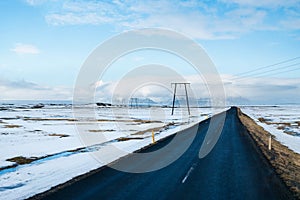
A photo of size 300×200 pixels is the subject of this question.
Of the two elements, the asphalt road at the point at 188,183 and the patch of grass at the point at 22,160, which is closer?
the asphalt road at the point at 188,183

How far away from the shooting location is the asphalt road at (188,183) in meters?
8.65

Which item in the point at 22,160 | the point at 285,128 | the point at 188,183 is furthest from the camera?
the point at 285,128

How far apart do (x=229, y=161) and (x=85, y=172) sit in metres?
7.30

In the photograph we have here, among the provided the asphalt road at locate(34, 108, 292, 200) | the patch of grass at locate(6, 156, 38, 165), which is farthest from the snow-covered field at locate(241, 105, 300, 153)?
the patch of grass at locate(6, 156, 38, 165)

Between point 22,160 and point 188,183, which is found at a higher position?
point 188,183

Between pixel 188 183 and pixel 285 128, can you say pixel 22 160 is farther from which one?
pixel 285 128

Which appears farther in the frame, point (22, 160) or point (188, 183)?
point (22, 160)

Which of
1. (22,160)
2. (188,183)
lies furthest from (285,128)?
(22,160)

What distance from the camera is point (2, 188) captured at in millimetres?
9945

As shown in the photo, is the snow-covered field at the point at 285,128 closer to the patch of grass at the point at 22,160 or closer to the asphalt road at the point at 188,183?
the asphalt road at the point at 188,183

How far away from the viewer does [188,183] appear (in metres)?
10.0

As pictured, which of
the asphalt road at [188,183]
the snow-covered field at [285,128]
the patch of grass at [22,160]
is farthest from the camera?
the snow-covered field at [285,128]

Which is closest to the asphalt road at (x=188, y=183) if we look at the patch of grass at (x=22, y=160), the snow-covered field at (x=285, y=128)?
the patch of grass at (x=22, y=160)

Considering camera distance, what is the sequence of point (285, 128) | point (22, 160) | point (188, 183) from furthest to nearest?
point (285, 128), point (22, 160), point (188, 183)
